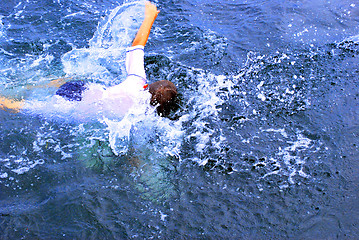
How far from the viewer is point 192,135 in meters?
4.27

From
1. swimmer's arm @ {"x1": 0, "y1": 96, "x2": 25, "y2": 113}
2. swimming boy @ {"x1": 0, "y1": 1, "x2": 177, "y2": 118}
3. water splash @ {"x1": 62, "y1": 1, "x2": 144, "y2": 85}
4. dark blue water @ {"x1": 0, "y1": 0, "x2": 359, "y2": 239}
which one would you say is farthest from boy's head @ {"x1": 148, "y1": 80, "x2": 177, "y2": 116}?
swimmer's arm @ {"x1": 0, "y1": 96, "x2": 25, "y2": 113}

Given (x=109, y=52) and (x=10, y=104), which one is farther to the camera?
(x=109, y=52)

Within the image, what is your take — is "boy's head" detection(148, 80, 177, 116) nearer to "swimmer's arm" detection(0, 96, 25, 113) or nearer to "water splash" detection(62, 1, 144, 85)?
"water splash" detection(62, 1, 144, 85)

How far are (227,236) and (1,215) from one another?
2450 mm

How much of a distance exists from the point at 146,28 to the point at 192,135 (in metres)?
1.79

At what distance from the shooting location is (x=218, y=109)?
4672 millimetres

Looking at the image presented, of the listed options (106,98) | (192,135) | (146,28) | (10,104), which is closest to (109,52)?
(146,28)

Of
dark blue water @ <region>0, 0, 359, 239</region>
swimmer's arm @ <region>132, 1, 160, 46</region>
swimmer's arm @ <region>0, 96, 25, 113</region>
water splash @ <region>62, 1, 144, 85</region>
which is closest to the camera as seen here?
dark blue water @ <region>0, 0, 359, 239</region>

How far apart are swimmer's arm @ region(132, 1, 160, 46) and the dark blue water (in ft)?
1.46

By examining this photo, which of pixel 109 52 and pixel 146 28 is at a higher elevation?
pixel 146 28

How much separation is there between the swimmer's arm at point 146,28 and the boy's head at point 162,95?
2.72 feet

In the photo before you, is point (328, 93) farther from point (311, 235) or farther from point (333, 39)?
point (311, 235)

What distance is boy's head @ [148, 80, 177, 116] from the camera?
396cm

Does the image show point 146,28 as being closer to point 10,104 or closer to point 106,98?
point 106,98
